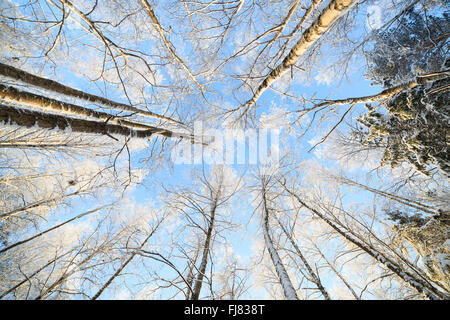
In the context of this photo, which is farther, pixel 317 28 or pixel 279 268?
pixel 279 268

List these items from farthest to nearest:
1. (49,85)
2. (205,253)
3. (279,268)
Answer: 1. (205,253)
2. (279,268)
3. (49,85)

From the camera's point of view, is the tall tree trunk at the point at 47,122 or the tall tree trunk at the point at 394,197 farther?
the tall tree trunk at the point at 394,197

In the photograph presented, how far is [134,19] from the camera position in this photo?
9.62 ft

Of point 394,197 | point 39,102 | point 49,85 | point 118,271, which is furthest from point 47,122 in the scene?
point 394,197

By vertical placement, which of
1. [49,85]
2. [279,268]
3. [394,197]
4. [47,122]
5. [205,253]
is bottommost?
[205,253]

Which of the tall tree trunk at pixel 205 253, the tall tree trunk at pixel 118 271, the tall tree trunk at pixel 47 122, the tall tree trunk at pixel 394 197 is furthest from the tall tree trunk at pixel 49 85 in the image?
the tall tree trunk at pixel 394 197

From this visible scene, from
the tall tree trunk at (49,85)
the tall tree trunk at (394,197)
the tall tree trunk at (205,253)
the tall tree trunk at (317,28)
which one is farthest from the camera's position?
the tall tree trunk at (394,197)

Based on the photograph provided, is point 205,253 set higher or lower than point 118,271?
higher

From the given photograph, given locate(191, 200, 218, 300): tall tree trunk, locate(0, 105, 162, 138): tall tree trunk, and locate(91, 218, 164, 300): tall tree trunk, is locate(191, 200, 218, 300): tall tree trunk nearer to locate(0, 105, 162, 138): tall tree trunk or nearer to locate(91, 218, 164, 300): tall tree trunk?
locate(91, 218, 164, 300): tall tree trunk

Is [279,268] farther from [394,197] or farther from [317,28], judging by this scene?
[394,197]

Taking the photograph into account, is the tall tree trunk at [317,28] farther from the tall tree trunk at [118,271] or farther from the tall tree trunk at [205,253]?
the tall tree trunk at [118,271]

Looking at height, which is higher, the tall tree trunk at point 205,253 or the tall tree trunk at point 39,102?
the tall tree trunk at point 39,102

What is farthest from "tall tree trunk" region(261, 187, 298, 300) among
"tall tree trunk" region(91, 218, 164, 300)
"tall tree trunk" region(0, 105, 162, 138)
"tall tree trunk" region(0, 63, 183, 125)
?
"tall tree trunk" region(0, 63, 183, 125)

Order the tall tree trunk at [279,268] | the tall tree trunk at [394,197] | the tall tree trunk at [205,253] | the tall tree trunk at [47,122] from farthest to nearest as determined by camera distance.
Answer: the tall tree trunk at [394,197] < the tall tree trunk at [205,253] < the tall tree trunk at [279,268] < the tall tree trunk at [47,122]
